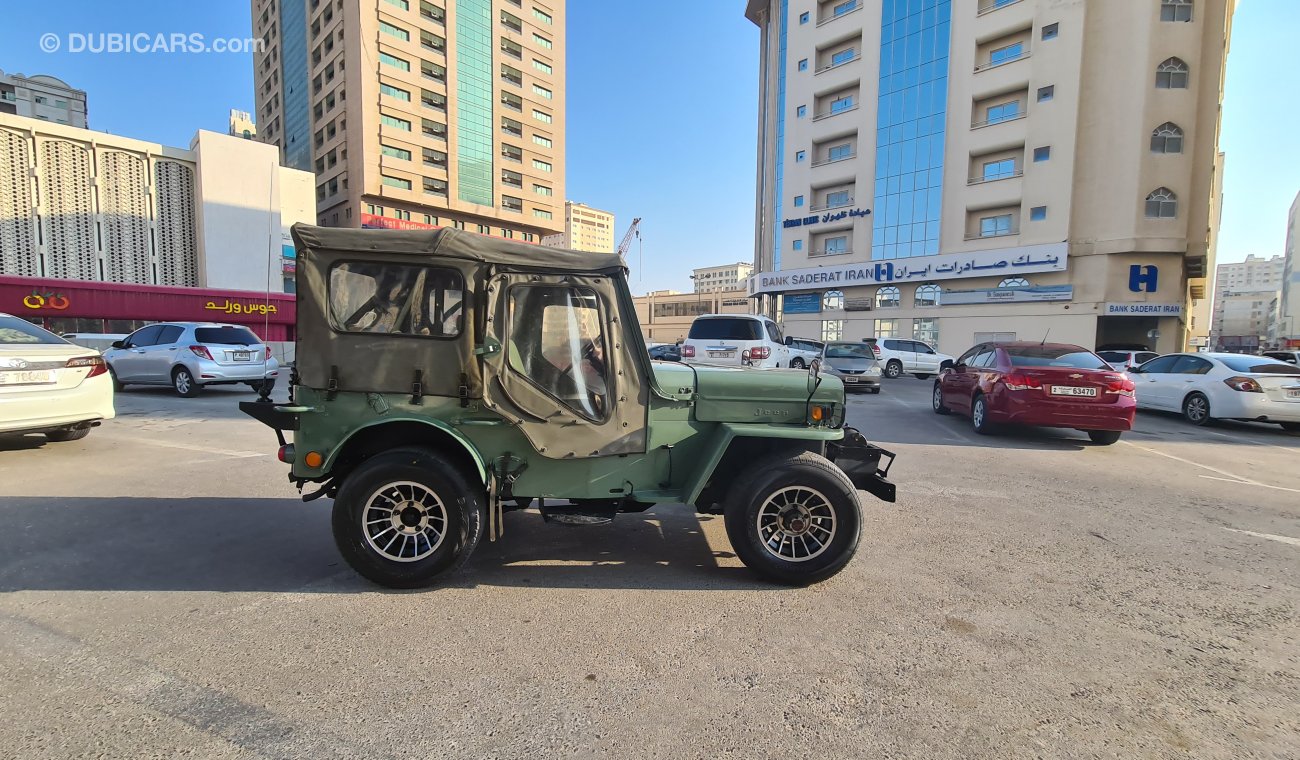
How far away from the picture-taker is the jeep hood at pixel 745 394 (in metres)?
3.82

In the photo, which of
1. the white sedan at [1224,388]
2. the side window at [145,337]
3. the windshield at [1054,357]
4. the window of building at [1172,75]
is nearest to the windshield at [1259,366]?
the white sedan at [1224,388]

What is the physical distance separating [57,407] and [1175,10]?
146 feet

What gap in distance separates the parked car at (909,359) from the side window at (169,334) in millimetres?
23574

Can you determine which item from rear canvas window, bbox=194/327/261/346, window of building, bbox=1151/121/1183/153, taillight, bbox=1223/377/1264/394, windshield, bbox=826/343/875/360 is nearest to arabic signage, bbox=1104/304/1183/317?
window of building, bbox=1151/121/1183/153

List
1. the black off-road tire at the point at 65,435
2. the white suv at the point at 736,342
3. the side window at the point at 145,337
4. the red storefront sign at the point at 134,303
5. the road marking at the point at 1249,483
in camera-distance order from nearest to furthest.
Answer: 1. the road marking at the point at 1249,483
2. the black off-road tire at the point at 65,435
3. the side window at the point at 145,337
4. the white suv at the point at 736,342
5. the red storefront sign at the point at 134,303

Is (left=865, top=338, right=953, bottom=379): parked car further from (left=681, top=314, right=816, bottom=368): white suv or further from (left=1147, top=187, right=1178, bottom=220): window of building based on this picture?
(left=1147, top=187, right=1178, bottom=220): window of building

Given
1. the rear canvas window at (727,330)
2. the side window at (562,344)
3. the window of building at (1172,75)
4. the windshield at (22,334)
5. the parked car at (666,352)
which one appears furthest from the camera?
the window of building at (1172,75)

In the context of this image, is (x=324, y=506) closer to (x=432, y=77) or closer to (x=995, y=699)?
(x=995, y=699)

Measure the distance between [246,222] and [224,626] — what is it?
40.7 meters

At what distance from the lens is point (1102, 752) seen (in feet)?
7.19

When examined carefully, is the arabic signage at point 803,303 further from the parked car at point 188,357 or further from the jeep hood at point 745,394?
the jeep hood at point 745,394

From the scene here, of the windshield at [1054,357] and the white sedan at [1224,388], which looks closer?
the windshield at [1054,357]

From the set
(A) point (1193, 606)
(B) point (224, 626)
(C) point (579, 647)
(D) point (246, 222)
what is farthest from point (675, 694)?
(D) point (246, 222)

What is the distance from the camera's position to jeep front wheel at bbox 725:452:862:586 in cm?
358
